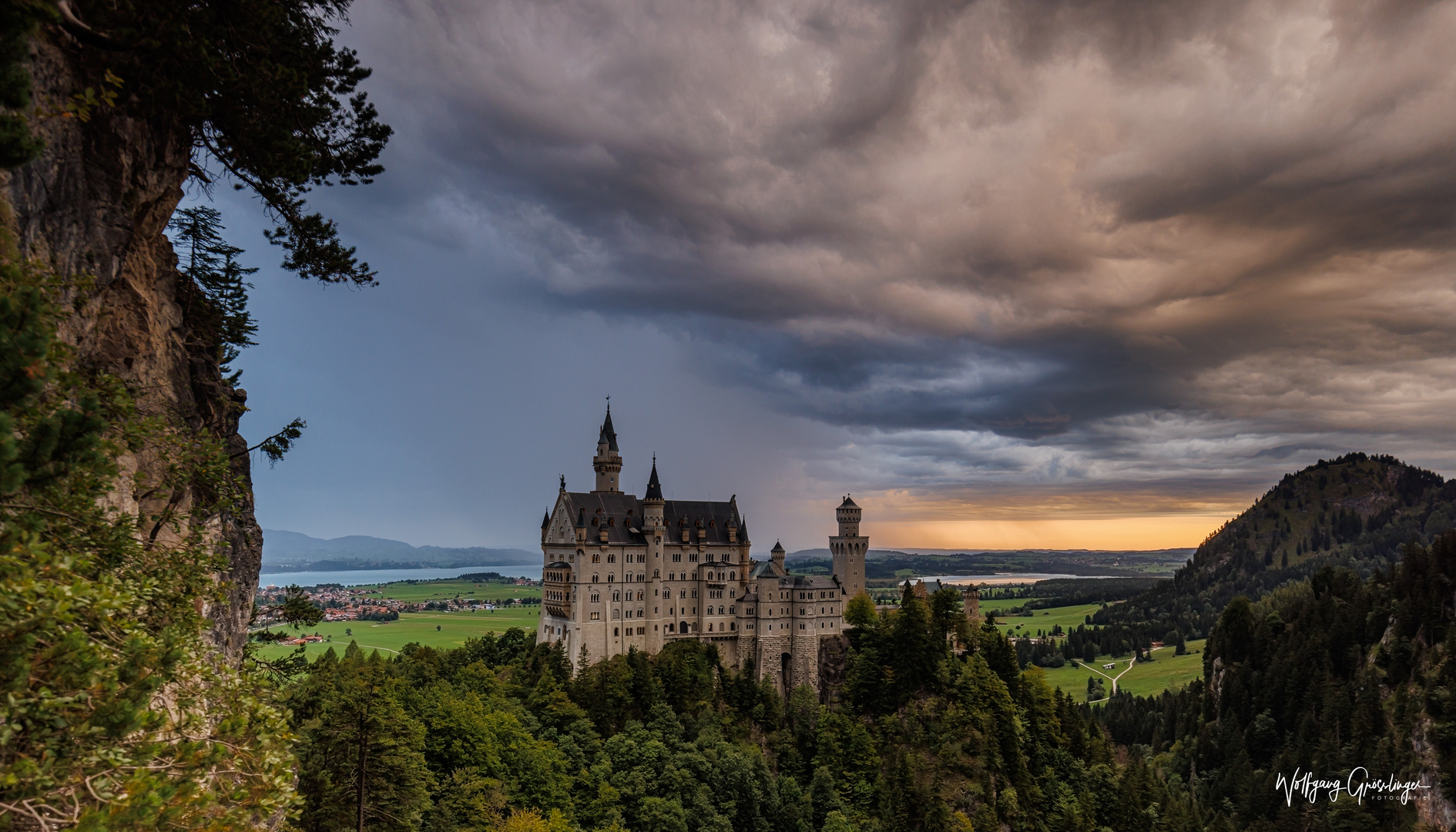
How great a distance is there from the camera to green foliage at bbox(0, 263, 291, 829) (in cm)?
1080

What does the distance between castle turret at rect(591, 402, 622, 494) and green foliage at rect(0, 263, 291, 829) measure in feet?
266

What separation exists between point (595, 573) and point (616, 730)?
60.2 ft

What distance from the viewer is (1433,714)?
109 metres

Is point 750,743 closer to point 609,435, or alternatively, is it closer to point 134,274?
point 609,435

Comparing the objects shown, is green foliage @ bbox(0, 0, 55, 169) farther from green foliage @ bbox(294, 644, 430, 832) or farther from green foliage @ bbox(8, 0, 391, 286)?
green foliage @ bbox(294, 644, 430, 832)

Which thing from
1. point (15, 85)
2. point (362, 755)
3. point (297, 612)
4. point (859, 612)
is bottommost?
point (859, 612)

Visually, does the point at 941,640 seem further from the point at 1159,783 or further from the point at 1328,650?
the point at 1328,650

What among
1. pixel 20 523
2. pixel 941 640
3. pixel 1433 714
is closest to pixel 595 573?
pixel 941 640

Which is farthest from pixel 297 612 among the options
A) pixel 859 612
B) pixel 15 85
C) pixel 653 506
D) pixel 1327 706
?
pixel 1327 706

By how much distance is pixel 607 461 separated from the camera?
327ft

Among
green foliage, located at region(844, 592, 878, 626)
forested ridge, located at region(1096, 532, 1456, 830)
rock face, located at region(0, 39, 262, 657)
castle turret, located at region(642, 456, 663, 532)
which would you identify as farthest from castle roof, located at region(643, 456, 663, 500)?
forested ridge, located at region(1096, 532, 1456, 830)

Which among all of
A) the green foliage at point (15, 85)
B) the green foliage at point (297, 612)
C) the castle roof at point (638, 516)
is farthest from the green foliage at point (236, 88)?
the castle roof at point (638, 516)

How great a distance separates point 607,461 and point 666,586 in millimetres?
18495

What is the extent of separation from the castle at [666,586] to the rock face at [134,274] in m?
61.1
